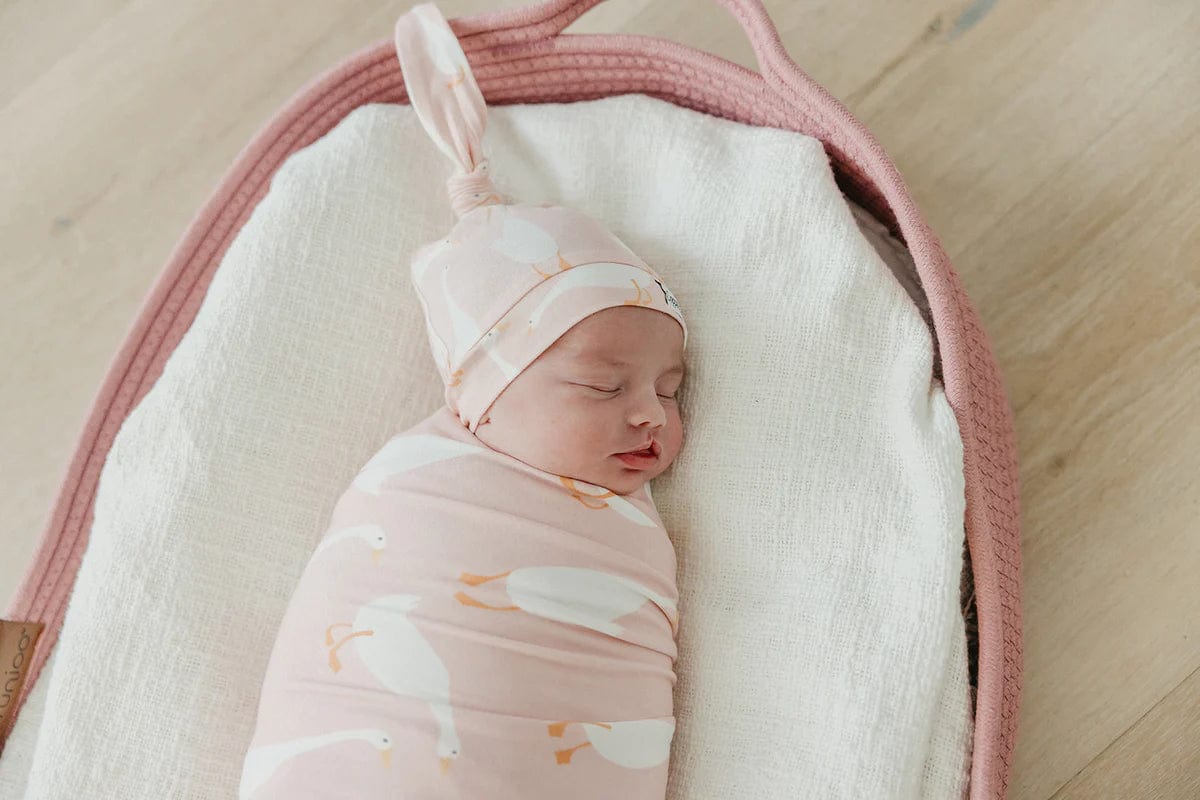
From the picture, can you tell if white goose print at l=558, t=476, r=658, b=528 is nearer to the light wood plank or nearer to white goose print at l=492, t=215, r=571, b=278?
white goose print at l=492, t=215, r=571, b=278

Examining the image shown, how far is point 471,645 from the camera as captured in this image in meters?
0.86

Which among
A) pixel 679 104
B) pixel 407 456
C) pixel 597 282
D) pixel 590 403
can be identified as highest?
pixel 679 104

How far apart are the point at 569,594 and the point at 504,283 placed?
0.91ft

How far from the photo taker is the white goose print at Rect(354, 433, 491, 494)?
936 millimetres

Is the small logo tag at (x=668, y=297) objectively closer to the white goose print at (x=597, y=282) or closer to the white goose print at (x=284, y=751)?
the white goose print at (x=597, y=282)

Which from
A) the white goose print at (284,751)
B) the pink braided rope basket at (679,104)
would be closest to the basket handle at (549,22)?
the pink braided rope basket at (679,104)

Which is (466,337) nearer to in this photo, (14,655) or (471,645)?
(471,645)

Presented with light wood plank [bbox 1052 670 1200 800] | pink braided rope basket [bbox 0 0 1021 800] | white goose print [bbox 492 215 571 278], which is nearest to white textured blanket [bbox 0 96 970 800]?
pink braided rope basket [bbox 0 0 1021 800]

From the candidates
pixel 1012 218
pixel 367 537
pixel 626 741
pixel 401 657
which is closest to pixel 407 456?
pixel 367 537

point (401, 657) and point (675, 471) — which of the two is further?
point (675, 471)

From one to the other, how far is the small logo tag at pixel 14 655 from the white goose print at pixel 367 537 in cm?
30

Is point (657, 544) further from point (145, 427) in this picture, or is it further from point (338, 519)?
point (145, 427)

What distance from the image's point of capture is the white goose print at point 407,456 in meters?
0.94

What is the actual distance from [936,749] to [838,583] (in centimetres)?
16
